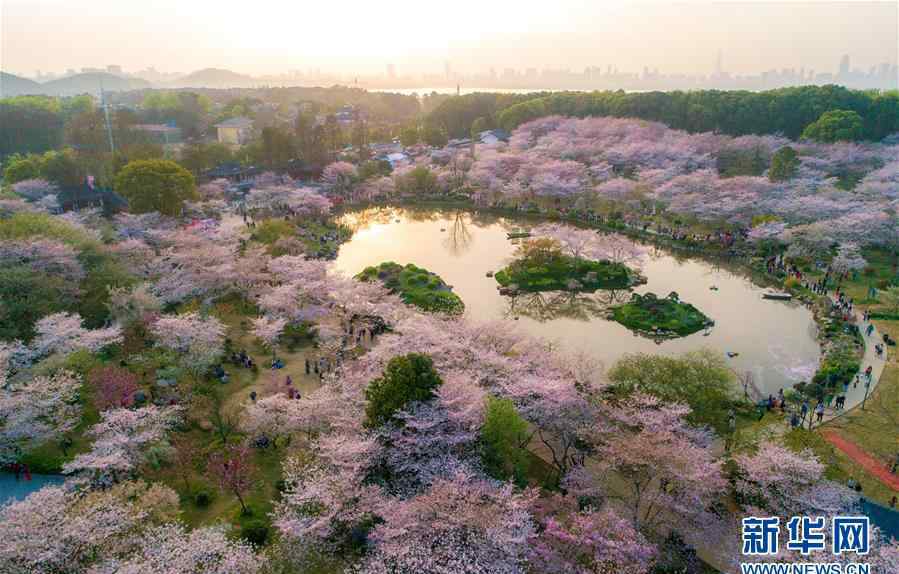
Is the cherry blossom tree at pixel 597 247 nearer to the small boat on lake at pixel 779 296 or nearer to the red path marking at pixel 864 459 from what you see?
the small boat on lake at pixel 779 296

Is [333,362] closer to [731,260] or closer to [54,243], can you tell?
[54,243]

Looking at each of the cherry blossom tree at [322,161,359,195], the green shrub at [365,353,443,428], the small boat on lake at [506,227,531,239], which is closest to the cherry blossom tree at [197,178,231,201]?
the cherry blossom tree at [322,161,359,195]

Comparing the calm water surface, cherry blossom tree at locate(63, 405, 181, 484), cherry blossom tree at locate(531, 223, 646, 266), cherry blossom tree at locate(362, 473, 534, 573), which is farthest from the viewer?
cherry blossom tree at locate(531, 223, 646, 266)

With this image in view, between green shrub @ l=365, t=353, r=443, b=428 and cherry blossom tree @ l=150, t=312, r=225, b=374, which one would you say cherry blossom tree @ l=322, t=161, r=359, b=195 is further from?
green shrub @ l=365, t=353, r=443, b=428

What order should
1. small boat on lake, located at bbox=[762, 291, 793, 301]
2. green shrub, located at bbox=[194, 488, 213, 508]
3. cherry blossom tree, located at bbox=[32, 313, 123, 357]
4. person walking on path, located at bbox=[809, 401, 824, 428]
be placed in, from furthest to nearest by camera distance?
small boat on lake, located at bbox=[762, 291, 793, 301], cherry blossom tree, located at bbox=[32, 313, 123, 357], person walking on path, located at bbox=[809, 401, 824, 428], green shrub, located at bbox=[194, 488, 213, 508]

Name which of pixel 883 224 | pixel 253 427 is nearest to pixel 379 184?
pixel 253 427

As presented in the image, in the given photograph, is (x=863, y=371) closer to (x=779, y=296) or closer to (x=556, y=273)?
(x=779, y=296)

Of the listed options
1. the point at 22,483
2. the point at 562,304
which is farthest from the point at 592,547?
the point at 562,304
